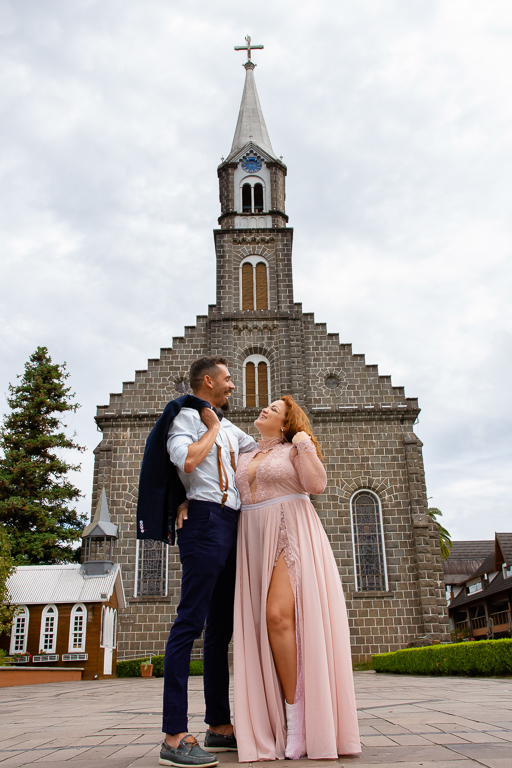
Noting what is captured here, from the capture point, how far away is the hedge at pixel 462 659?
1013cm

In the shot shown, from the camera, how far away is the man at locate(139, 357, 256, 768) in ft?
11.0

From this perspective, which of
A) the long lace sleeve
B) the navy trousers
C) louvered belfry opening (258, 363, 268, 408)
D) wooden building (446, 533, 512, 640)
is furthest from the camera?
wooden building (446, 533, 512, 640)

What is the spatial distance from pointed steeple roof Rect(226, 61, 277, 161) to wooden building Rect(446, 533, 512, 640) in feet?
78.3

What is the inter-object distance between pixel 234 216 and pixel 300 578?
868 inches

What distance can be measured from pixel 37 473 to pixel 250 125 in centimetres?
1786

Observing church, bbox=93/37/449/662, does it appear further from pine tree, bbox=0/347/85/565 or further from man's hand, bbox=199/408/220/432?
man's hand, bbox=199/408/220/432

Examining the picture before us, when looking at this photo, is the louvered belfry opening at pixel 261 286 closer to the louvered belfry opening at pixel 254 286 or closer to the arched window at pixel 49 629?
the louvered belfry opening at pixel 254 286

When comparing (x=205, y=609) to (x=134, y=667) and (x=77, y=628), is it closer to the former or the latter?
(x=77, y=628)

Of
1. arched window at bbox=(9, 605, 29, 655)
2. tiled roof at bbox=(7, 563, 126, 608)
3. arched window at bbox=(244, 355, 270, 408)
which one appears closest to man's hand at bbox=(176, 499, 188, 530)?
tiled roof at bbox=(7, 563, 126, 608)

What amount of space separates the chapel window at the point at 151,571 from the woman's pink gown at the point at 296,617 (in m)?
16.2

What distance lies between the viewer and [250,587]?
12.5ft

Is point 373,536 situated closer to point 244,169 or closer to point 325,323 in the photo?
point 325,323

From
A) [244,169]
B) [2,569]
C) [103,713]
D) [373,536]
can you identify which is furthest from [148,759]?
[244,169]

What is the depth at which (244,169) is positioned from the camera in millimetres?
25344
